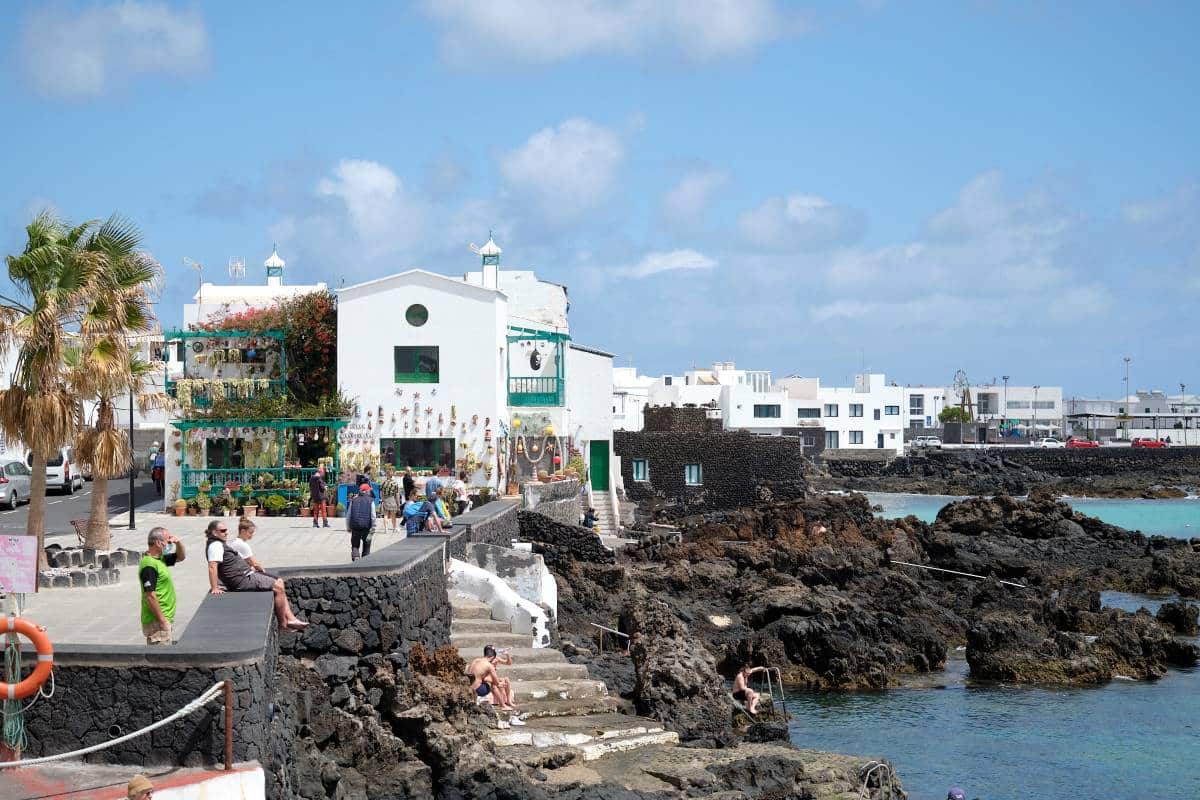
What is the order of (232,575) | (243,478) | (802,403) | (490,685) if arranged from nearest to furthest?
(232,575), (490,685), (243,478), (802,403)

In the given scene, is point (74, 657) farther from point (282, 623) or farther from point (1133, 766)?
point (1133, 766)

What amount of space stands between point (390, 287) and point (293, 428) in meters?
4.50

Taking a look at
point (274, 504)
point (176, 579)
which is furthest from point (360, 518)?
point (274, 504)

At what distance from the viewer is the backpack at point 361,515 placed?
67.1ft

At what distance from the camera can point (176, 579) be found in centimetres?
1867

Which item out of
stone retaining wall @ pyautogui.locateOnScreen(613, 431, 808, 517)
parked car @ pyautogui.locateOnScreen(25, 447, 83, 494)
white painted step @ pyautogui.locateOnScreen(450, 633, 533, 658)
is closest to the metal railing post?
white painted step @ pyautogui.locateOnScreen(450, 633, 533, 658)

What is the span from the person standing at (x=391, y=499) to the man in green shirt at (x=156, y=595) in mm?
16558

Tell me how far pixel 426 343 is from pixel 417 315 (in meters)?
0.78

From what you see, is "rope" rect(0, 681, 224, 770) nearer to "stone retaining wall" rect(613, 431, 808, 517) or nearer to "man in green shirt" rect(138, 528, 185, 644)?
"man in green shirt" rect(138, 528, 185, 644)

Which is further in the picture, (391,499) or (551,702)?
(391,499)

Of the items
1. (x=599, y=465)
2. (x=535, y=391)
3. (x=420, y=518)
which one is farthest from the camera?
(x=599, y=465)

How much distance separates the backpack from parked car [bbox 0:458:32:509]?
2027cm

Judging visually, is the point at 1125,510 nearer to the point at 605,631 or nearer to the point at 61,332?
the point at 605,631

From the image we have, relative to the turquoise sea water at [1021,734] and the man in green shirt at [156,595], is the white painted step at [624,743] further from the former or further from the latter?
the man in green shirt at [156,595]
